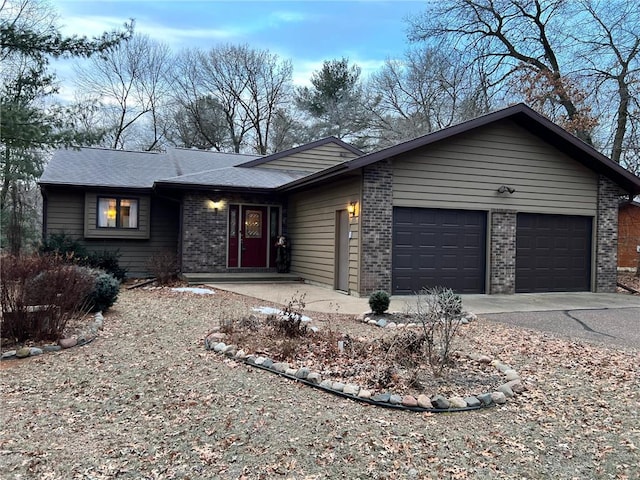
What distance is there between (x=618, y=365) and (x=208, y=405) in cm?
434

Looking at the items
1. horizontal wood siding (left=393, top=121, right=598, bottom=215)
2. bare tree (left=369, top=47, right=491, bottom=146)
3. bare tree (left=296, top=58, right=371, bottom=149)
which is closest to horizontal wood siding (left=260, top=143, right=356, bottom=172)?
horizontal wood siding (left=393, top=121, right=598, bottom=215)

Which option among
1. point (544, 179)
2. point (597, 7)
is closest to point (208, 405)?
point (544, 179)

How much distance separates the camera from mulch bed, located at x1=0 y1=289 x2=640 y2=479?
280 cm

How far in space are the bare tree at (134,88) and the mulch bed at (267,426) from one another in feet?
79.4

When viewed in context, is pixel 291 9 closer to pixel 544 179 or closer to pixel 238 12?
pixel 238 12

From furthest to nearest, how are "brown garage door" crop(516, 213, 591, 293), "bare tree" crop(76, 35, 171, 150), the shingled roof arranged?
"bare tree" crop(76, 35, 171, 150)
the shingled roof
"brown garage door" crop(516, 213, 591, 293)

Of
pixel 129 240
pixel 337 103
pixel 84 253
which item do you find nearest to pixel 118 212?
pixel 129 240

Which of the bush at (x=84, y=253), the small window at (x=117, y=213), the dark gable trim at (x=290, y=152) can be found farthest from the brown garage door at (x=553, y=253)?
the small window at (x=117, y=213)

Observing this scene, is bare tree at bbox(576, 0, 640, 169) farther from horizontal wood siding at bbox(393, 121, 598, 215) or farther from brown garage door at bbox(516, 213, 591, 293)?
brown garage door at bbox(516, 213, 591, 293)

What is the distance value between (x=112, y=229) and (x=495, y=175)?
10316 mm

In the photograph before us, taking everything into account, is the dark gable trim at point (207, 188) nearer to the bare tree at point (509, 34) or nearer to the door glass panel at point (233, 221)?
the door glass panel at point (233, 221)

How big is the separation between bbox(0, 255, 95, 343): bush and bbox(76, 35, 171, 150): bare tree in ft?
72.9

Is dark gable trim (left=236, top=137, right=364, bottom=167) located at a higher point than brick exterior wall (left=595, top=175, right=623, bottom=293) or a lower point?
higher

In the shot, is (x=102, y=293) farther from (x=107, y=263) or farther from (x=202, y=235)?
(x=107, y=263)
